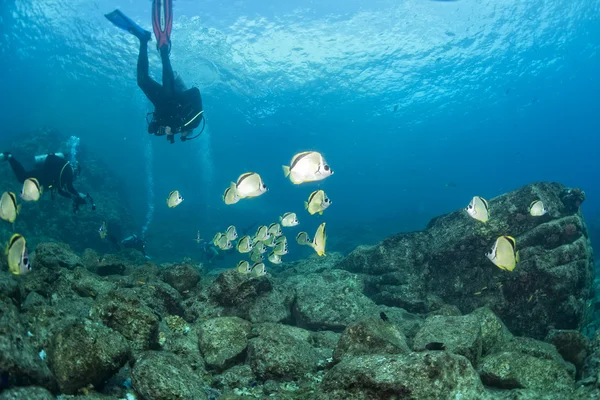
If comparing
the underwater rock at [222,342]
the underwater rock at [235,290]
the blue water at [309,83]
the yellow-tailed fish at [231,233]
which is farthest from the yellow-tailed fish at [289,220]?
the blue water at [309,83]

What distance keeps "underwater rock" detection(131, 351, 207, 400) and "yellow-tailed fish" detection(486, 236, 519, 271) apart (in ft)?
13.5

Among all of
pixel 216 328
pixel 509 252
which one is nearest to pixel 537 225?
pixel 509 252

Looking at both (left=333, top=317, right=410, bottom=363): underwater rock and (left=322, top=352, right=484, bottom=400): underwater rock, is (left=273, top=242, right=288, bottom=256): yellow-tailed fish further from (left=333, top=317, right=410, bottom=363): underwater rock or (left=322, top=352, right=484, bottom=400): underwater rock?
(left=322, top=352, right=484, bottom=400): underwater rock

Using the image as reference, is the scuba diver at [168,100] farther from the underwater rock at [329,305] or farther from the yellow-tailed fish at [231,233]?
the underwater rock at [329,305]

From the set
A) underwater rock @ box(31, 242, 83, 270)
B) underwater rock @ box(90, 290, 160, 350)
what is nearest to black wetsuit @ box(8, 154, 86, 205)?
underwater rock @ box(31, 242, 83, 270)

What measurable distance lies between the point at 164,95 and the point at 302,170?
8266mm

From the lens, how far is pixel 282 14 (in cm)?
2800

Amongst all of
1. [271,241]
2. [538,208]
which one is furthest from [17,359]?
[538,208]

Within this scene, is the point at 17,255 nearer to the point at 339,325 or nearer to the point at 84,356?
the point at 84,356

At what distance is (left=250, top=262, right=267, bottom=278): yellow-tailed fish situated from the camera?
6625 millimetres

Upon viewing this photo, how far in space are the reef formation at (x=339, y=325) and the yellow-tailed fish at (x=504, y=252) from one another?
94cm

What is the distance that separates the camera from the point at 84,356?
313 centimetres

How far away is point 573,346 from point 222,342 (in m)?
5.58

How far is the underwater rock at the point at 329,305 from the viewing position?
7.07 meters
